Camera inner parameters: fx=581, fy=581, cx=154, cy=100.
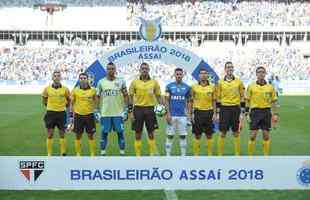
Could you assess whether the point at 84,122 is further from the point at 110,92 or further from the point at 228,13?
the point at 228,13

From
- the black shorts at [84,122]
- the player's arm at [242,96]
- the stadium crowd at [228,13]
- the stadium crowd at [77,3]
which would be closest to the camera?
the player's arm at [242,96]

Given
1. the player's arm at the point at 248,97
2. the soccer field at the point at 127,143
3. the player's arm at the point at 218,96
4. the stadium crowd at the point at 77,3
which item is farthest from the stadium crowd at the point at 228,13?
the player's arm at the point at 218,96

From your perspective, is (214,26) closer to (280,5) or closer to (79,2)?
(280,5)

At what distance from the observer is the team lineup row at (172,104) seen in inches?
440

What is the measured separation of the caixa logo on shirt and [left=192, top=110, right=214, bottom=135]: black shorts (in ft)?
14.1

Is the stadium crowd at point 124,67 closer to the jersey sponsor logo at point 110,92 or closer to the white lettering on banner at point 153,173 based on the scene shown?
the jersey sponsor logo at point 110,92

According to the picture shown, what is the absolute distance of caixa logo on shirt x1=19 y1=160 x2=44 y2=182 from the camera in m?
7.64

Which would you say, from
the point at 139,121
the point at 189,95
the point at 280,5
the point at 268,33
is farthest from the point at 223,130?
the point at 280,5

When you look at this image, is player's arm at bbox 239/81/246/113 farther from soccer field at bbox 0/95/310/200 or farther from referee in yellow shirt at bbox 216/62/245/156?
soccer field at bbox 0/95/310/200

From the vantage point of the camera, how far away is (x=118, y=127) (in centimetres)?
1146

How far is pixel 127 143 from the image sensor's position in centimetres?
1478

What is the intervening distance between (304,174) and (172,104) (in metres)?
3.94

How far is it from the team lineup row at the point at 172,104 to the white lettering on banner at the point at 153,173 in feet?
11.4

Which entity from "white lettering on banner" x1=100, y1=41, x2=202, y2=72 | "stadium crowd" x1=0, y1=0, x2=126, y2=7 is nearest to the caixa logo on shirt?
"white lettering on banner" x1=100, y1=41, x2=202, y2=72
